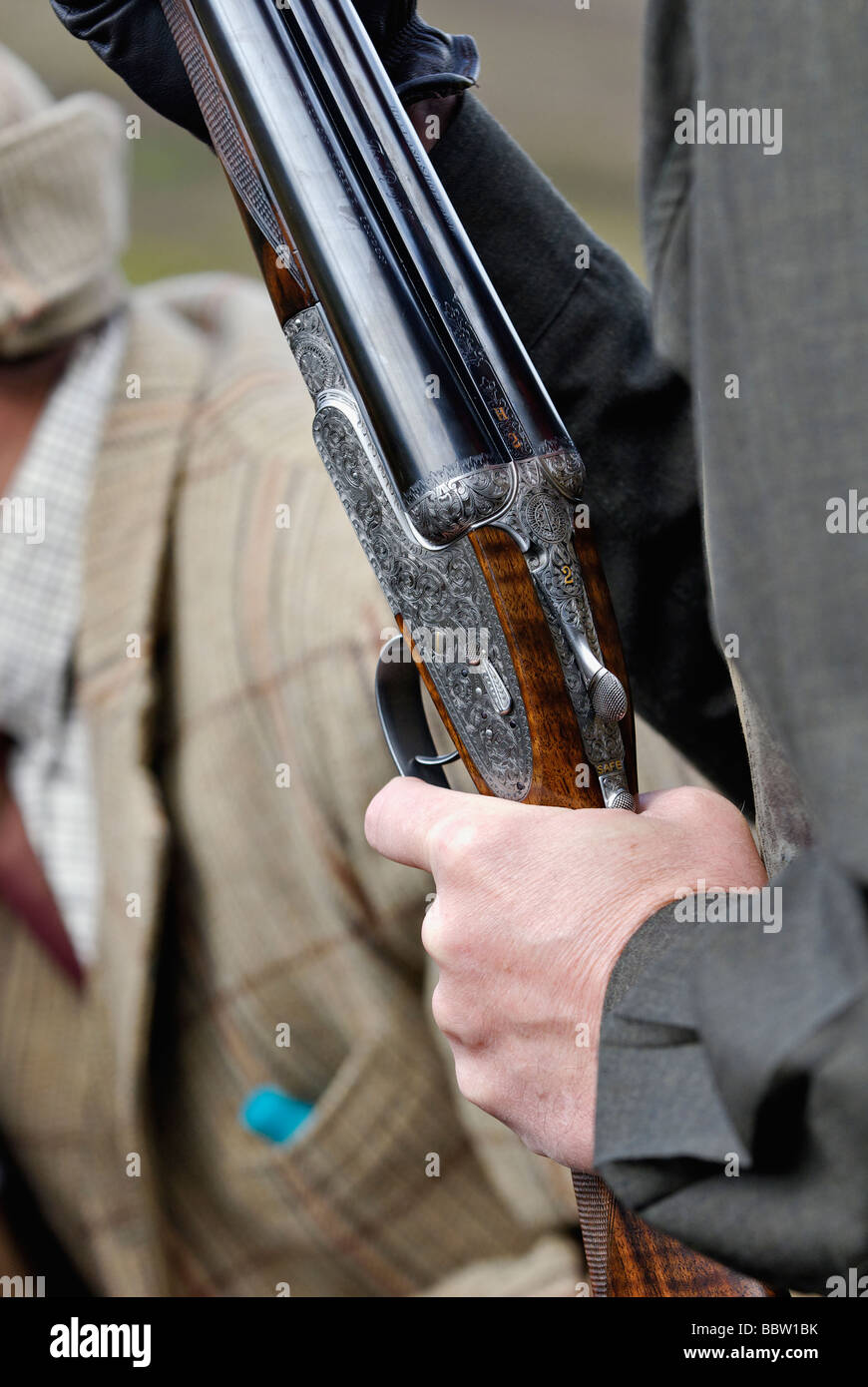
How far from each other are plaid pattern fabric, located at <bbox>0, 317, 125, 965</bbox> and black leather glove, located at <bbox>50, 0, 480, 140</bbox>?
0.54 m

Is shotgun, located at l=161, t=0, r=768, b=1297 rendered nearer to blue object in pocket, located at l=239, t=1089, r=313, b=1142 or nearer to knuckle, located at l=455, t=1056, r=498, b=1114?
knuckle, located at l=455, t=1056, r=498, b=1114

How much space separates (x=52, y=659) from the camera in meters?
1.00

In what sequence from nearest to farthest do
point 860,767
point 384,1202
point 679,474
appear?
point 860,767 → point 679,474 → point 384,1202

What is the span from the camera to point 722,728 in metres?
0.55

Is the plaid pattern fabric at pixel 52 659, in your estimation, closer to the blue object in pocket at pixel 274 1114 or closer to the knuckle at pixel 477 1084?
the blue object in pocket at pixel 274 1114

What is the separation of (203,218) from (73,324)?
0.29 meters

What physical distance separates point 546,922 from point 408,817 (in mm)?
81

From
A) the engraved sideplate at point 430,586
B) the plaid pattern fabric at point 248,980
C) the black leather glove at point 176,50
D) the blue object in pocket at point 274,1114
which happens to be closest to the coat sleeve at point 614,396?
the black leather glove at point 176,50

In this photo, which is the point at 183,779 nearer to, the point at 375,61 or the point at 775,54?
the point at 375,61

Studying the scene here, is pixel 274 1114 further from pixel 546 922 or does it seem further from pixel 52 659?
pixel 546 922

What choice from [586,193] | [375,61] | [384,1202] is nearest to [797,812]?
[375,61]

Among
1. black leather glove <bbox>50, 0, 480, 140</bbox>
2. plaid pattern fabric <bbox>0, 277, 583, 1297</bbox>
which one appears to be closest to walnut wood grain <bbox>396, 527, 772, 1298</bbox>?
black leather glove <bbox>50, 0, 480, 140</bbox>

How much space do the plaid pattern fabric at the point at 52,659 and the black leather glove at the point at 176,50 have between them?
21.3 inches

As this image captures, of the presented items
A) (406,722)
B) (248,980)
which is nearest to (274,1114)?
(248,980)
